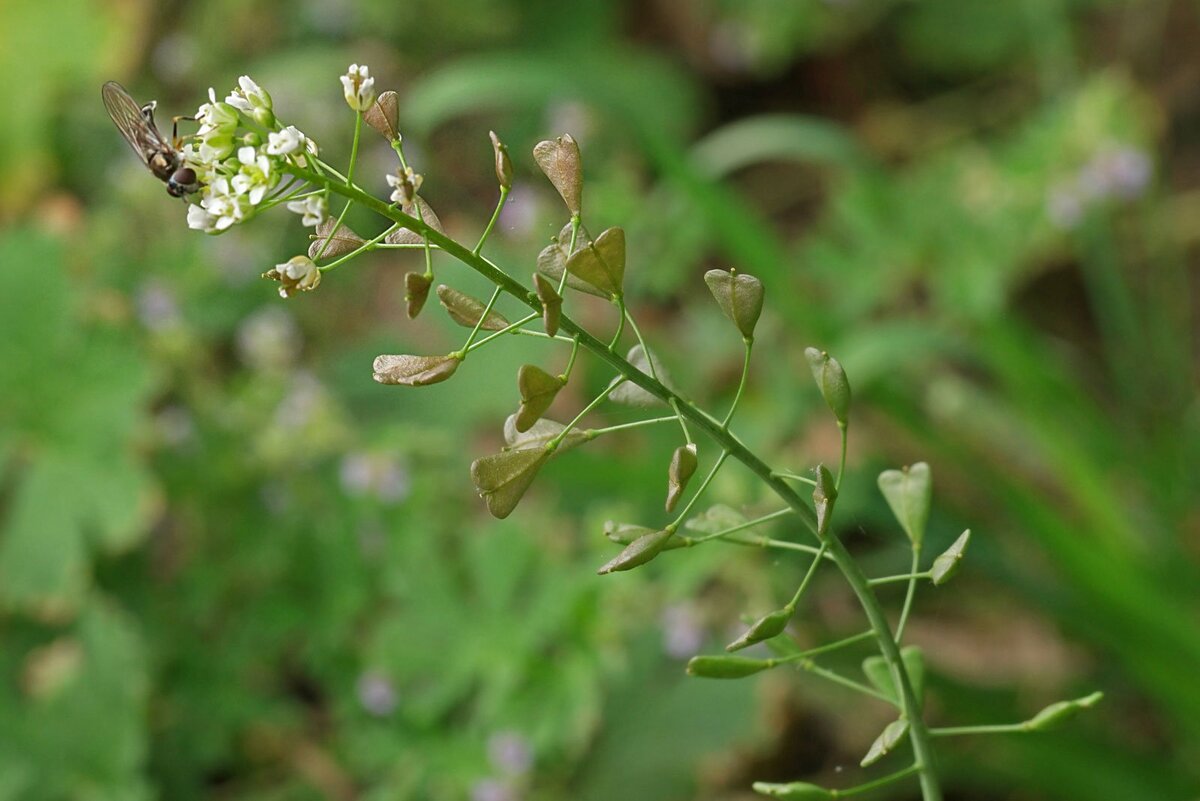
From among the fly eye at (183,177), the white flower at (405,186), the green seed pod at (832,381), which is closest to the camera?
the white flower at (405,186)

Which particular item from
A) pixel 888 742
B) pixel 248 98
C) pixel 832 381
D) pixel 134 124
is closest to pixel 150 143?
pixel 134 124

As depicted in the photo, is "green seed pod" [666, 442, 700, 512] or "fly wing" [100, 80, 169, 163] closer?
"green seed pod" [666, 442, 700, 512]

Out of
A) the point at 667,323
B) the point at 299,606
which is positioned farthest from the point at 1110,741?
the point at 667,323

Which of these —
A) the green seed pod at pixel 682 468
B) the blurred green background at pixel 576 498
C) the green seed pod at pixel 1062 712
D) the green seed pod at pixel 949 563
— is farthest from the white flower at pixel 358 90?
the blurred green background at pixel 576 498

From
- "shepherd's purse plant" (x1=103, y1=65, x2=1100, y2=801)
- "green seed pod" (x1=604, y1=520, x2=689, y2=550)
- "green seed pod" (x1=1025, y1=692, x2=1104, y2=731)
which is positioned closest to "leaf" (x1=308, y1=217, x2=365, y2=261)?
"shepherd's purse plant" (x1=103, y1=65, x2=1100, y2=801)

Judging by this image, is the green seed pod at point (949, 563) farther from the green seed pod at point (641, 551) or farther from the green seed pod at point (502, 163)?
the green seed pod at point (502, 163)

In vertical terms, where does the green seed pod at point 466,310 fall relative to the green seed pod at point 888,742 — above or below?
above

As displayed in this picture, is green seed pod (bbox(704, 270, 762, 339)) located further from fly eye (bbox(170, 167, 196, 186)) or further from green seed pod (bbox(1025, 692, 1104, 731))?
fly eye (bbox(170, 167, 196, 186))

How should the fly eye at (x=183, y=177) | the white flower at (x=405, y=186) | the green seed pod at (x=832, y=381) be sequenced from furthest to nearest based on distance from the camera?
1. the fly eye at (x=183, y=177)
2. the green seed pod at (x=832, y=381)
3. the white flower at (x=405, y=186)
